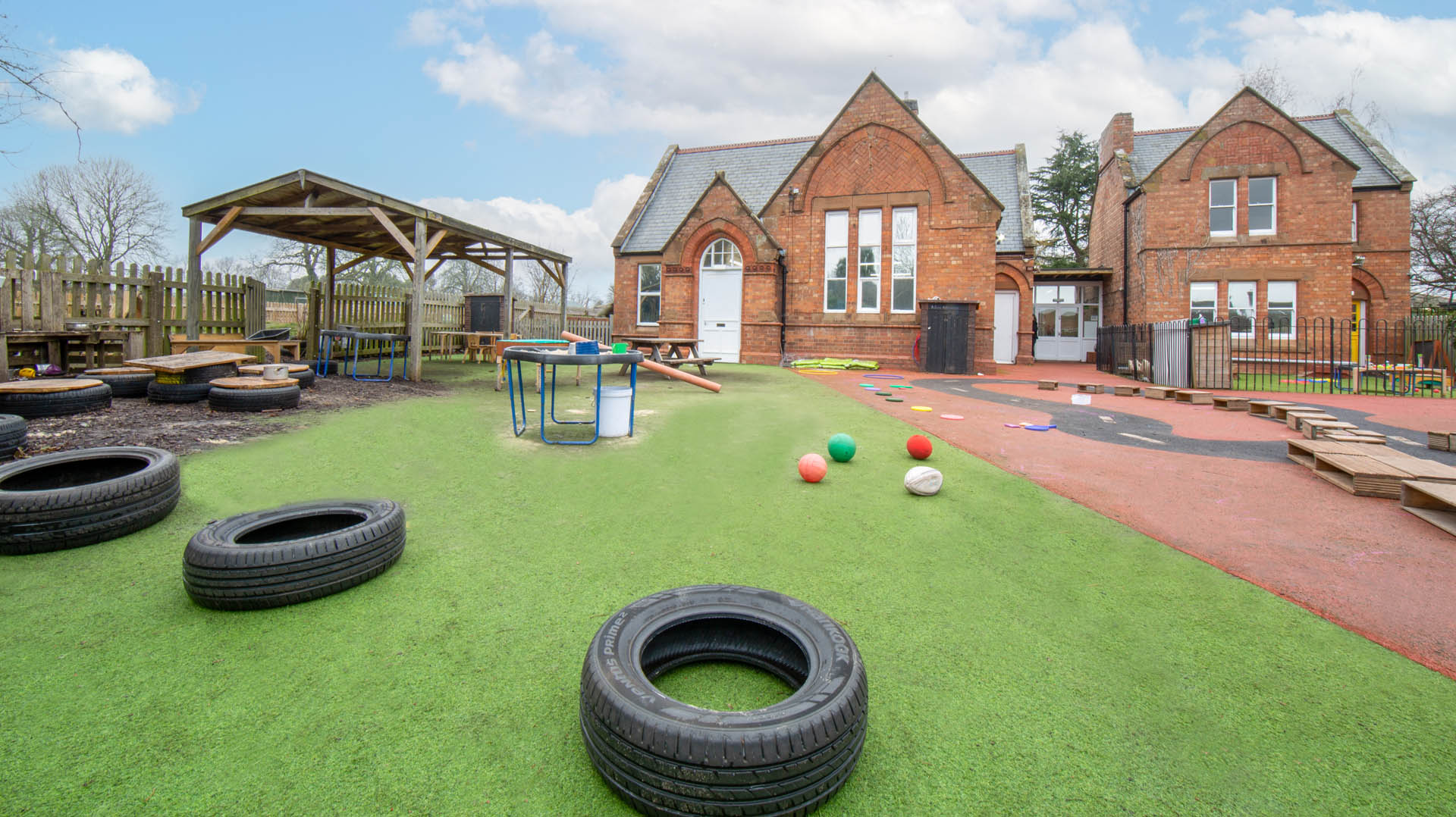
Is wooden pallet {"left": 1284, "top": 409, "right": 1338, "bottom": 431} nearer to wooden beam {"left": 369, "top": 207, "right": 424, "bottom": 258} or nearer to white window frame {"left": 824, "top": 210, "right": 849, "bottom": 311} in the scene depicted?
white window frame {"left": 824, "top": 210, "right": 849, "bottom": 311}

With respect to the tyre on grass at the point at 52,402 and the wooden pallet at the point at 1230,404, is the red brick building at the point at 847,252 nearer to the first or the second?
the wooden pallet at the point at 1230,404

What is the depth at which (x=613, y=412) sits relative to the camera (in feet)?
22.6

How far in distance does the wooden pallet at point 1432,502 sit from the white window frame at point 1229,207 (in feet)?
66.0

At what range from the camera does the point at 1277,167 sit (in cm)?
2033

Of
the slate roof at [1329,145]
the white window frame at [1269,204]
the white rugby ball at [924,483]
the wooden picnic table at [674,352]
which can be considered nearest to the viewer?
the white rugby ball at [924,483]

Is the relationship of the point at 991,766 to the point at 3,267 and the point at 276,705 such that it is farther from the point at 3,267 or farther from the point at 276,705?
the point at 3,267

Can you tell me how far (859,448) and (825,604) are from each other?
364 cm

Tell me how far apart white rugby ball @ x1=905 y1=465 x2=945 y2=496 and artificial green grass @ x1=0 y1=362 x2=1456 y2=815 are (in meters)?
0.40

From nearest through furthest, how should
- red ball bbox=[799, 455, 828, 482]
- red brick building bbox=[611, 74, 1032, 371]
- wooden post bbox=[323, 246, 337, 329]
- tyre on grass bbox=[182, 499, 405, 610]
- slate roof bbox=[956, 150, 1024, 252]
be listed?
1. tyre on grass bbox=[182, 499, 405, 610]
2. red ball bbox=[799, 455, 828, 482]
3. wooden post bbox=[323, 246, 337, 329]
4. red brick building bbox=[611, 74, 1032, 371]
5. slate roof bbox=[956, 150, 1024, 252]

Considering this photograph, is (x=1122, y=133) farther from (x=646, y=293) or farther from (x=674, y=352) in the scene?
(x=674, y=352)

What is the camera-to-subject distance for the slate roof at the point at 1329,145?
21.6 meters

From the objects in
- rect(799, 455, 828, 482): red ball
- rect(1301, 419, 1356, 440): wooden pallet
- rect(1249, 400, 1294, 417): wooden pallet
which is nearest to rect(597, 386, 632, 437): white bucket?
rect(799, 455, 828, 482): red ball

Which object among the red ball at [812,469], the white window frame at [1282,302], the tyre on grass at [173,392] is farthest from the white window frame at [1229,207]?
the tyre on grass at [173,392]

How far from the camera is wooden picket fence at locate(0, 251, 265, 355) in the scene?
875 cm
